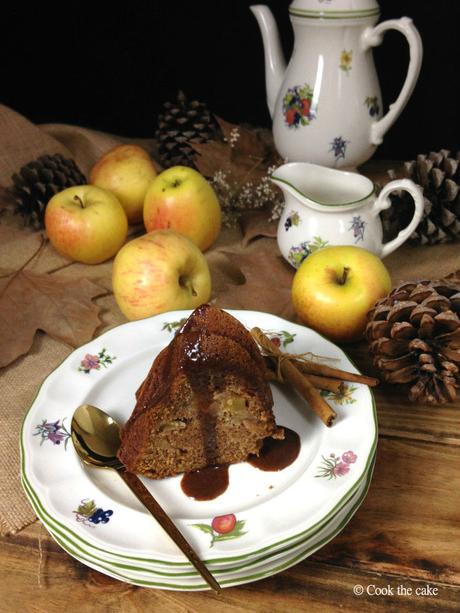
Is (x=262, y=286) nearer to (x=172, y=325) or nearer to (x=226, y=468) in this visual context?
(x=172, y=325)

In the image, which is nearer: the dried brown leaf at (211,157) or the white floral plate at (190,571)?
the white floral plate at (190,571)

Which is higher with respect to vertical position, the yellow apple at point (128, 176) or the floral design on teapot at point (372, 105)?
the floral design on teapot at point (372, 105)

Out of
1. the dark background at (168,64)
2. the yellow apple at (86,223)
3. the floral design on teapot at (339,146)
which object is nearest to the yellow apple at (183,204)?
the yellow apple at (86,223)

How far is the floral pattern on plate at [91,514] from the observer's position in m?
0.90

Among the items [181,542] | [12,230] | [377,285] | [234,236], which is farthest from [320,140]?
[181,542]

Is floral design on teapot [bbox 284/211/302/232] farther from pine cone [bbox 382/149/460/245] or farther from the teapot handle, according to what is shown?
the teapot handle

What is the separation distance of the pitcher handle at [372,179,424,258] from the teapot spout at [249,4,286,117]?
1.54 ft

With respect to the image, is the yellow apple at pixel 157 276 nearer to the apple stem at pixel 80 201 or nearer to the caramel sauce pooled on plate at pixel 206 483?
the apple stem at pixel 80 201

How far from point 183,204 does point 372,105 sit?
501 millimetres

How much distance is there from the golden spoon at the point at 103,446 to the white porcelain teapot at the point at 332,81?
890 mm

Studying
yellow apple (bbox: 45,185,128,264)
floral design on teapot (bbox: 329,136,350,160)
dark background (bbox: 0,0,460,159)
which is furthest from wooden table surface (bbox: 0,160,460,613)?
dark background (bbox: 0,0,460,159)

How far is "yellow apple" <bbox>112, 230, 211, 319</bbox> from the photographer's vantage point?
4.47 ft

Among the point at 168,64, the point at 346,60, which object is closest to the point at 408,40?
Answer: the point at 346,60

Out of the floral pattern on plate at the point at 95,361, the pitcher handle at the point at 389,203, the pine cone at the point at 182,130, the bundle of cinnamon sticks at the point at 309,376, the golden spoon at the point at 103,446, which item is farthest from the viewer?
the pine cone at the point at 182,130
